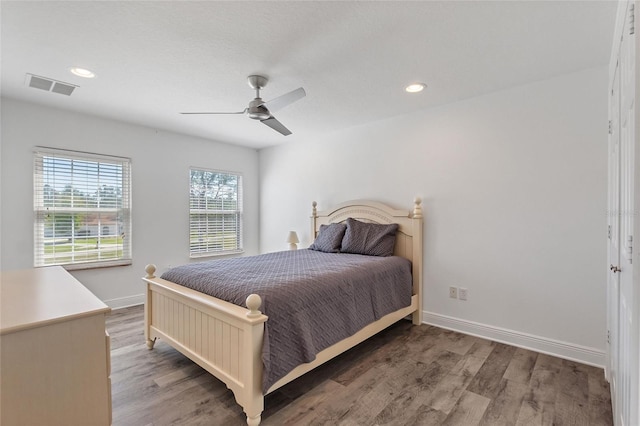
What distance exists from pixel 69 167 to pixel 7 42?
168cm

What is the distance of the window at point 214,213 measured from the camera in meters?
4.53

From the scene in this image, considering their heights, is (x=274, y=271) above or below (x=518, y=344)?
above

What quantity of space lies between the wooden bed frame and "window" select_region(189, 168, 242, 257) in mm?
1971

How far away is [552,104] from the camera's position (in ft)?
8.38

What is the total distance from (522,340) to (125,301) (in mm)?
4375

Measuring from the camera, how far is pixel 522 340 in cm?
→ 268

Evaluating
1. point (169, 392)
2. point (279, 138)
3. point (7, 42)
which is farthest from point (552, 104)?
point (7, 42)

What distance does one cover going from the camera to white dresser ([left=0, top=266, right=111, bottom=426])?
38.0 inches

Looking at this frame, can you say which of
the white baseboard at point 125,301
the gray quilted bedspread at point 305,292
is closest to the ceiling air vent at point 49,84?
the gray quilted bedspread at point 305,292

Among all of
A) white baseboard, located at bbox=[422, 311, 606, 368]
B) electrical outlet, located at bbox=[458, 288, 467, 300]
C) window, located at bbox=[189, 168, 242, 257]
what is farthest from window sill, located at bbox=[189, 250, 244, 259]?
electrical outlet, located at bbox=[458, 288, 467, 300]

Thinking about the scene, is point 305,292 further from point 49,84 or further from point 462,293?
point 49,84

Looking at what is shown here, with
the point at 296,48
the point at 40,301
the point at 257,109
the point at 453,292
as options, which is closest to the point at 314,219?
the point at 453,292

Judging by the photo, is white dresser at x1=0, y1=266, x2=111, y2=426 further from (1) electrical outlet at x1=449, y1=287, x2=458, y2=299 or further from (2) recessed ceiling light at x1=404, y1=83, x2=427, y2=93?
(1) electrical outlet at x1=449, y1=287, x2=458, y2=299

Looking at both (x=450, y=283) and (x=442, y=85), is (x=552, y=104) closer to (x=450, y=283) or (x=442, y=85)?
(x=442, y=85)
